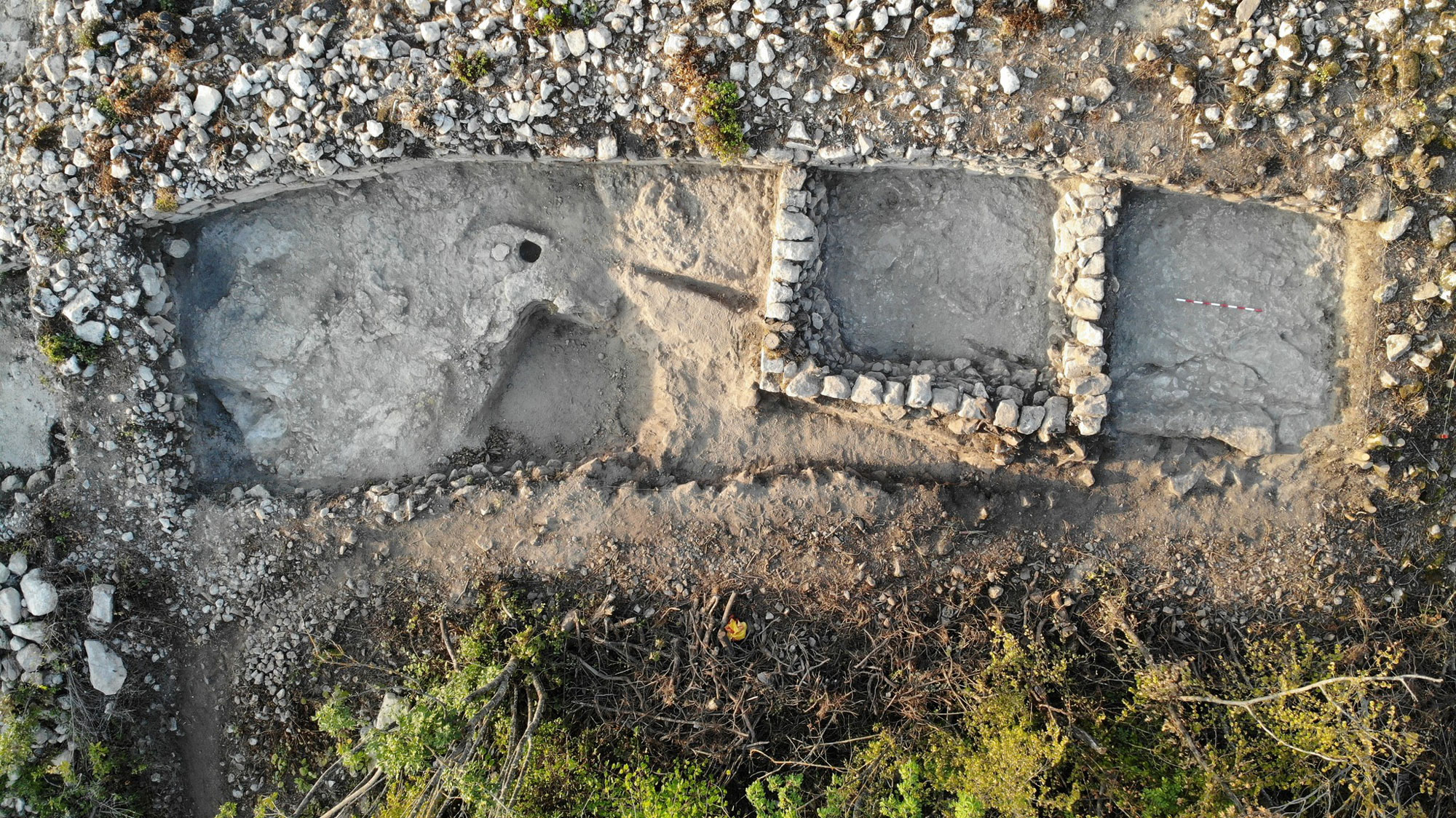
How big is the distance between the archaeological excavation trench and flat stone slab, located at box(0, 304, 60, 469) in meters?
1.10

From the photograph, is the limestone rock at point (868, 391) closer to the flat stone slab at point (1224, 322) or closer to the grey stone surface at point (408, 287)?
the grey stone surface at point (408, 287)

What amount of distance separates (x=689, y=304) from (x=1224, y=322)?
156 inches

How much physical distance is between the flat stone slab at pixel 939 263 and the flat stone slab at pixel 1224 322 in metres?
0.64

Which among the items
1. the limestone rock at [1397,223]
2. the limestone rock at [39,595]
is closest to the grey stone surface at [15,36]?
the limestone rock at [39,595]

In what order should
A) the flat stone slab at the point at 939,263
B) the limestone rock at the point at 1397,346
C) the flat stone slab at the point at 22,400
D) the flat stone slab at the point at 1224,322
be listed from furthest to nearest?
the flat stone slab at the point at 22,400 < the flat stone slab at the point at 939,263 < the flat stone slab at the point at 1224,322 < the limestone rock at the point at 1397,346

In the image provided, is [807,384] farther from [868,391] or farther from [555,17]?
[555,17]

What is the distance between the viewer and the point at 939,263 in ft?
19.8

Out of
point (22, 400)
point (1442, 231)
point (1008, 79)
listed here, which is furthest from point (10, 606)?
point (1442, 231)

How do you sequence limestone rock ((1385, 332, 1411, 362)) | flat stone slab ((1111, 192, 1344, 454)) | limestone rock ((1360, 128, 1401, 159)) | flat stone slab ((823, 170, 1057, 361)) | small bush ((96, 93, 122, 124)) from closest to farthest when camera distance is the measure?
1. limestone rock ((1360, 128, 1401, 159))
2. limestone rock ((1385, 332, 1411, 362))
3. small bush ((96, 93, 122, 124))
4. flat stone slab ((1111, 192, 1344, 454))
5. flat stone slab ((823, 170, 1057, 361))

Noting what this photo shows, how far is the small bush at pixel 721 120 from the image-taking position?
5.44 m

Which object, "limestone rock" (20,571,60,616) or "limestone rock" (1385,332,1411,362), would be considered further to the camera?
"limestone rock" (20,571,60,616)

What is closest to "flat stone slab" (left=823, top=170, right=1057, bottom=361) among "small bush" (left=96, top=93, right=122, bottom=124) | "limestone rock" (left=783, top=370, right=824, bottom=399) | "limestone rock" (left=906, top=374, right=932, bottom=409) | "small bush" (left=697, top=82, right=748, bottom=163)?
"limestone rock" (left=906, top=374, right=932, bottom=409)

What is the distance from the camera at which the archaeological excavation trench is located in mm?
5840

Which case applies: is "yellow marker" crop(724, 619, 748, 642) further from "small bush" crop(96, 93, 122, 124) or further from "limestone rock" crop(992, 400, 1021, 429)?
"small bush" crop(96, 93, 122, 124)
